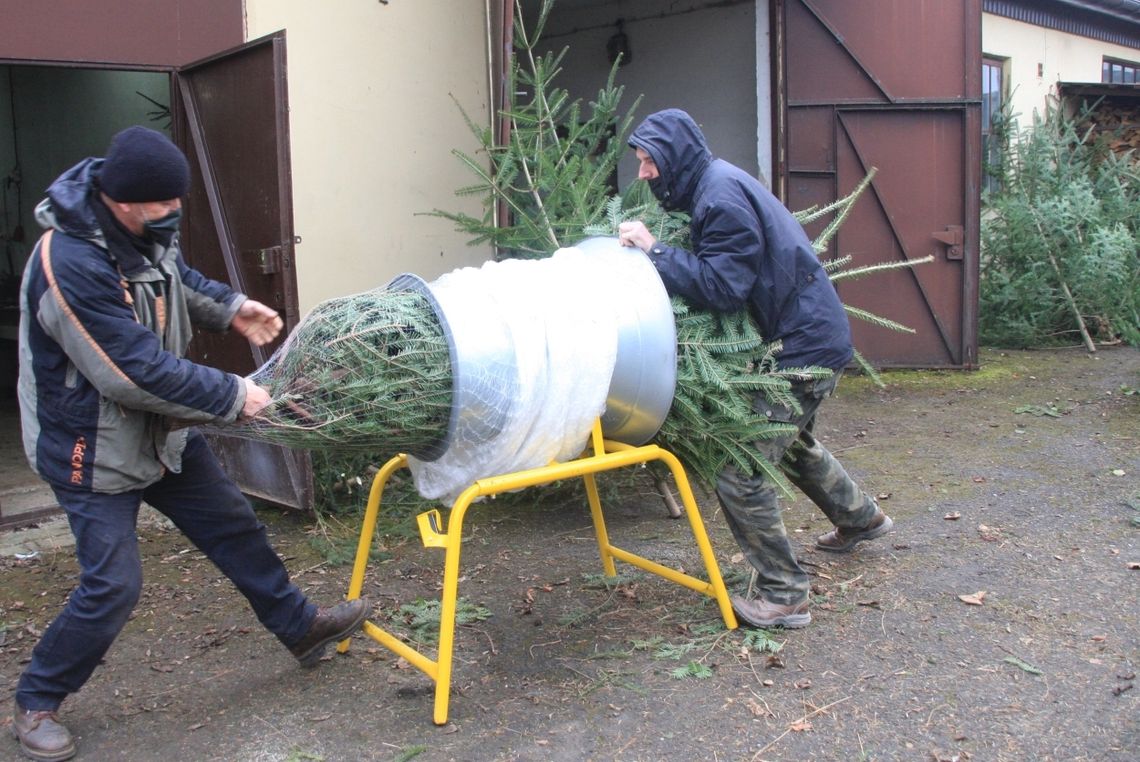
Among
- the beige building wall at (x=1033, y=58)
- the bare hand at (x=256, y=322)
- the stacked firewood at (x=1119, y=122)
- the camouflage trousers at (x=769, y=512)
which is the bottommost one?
the camouflage trousers at (x=769, y=512)

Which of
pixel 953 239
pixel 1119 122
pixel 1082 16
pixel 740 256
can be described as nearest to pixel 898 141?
pixel 953 239

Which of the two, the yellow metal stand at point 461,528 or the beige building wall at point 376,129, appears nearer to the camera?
the yellow metal stand at point 461,528

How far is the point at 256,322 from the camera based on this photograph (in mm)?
3244

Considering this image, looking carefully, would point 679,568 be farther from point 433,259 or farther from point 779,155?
point 779,155

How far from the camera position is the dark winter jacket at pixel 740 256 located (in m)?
3.29

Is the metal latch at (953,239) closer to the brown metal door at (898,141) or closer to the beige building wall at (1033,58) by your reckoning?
the brown metal door at (898,141)

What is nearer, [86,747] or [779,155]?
[86,747]


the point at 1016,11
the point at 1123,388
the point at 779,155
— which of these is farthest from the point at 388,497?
the point at 1016,11

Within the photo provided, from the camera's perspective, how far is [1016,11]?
11844 millimetres

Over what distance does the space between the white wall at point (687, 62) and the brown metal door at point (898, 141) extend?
34 centimetres

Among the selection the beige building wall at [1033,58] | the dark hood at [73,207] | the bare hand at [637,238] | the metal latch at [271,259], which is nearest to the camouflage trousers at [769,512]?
the bare hand at [637,238]

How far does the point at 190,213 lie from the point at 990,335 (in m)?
7.86

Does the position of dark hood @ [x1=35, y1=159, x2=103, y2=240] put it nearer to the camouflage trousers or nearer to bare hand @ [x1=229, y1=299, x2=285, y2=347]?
bare hand @ [x1=229, y1=299, x2=285, y2=347]

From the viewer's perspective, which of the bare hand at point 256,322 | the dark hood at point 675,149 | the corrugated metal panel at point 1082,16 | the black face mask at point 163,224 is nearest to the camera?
the black face mask at point 163,224
